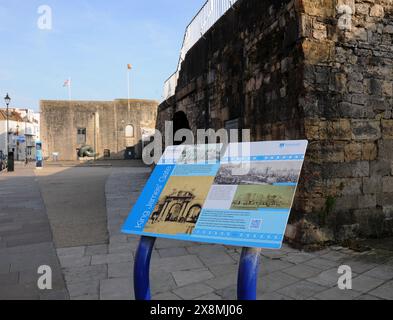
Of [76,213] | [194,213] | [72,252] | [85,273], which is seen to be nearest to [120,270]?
[85,273]

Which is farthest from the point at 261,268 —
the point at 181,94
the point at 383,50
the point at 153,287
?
the point at 181,94

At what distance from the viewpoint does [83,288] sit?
374 cm

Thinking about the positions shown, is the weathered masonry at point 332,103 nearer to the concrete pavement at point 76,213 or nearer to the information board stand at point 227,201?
the information board stand at point 227,201

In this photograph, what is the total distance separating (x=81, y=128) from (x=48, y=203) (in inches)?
1093

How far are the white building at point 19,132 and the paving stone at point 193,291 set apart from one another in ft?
159

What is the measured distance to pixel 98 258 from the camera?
4.79m

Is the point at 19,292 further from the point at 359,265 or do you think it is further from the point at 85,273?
the point at 359,265

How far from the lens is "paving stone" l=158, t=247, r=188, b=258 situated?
492 cm

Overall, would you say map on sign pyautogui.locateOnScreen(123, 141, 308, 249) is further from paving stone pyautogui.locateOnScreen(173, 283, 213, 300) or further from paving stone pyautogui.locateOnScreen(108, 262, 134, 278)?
paving stone pyautogui.locateOnScreen(108, 262, 134, 278)

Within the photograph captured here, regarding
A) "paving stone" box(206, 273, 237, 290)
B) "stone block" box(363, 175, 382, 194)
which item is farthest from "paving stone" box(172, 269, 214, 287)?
"stone block" box(363, 175, 382, 194)

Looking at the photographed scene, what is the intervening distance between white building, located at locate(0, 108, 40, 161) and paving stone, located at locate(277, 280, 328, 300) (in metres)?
Answer: 49.0

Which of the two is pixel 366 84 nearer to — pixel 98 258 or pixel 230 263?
pixel 230 263

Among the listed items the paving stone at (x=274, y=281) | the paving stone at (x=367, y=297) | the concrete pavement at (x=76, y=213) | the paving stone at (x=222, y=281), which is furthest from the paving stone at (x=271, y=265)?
the concrete pavement at (x=76, y=213)

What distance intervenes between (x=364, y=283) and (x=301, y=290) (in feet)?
2.41
